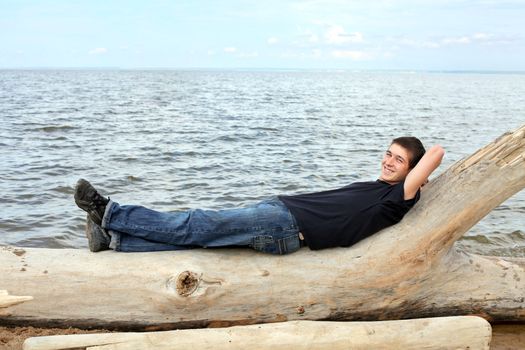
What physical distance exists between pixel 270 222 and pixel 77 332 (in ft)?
5.40

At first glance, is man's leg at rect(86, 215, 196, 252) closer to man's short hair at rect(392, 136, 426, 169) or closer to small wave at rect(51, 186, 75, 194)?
man's short hair at rect(392, 136, 426, 169)

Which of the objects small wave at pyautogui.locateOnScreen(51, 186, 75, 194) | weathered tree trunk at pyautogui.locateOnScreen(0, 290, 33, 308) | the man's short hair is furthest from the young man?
small wave at pyautogui.locateOnScreen(51, 186, 75, 194)

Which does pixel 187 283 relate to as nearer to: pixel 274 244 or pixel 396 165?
pixel 274 244

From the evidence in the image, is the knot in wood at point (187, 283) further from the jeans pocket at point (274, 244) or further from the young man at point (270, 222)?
the jeans pocket at point (274, 244)

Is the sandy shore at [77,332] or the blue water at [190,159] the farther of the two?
the blue water at [190,159]

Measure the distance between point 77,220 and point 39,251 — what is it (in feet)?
13.5

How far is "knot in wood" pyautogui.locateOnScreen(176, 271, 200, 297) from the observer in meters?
4.04

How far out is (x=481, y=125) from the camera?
24688 mm

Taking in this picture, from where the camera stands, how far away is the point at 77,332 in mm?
3986

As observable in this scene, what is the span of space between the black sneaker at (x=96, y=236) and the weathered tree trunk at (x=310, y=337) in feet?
3.42

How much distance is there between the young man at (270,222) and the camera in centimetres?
430

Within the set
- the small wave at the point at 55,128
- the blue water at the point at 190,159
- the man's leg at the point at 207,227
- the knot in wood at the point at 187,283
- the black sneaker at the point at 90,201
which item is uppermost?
the black sneaker at the point at 90,201

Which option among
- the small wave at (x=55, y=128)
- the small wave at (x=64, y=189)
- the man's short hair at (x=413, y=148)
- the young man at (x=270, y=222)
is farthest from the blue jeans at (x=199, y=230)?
the small wave at (x=55, y=128)

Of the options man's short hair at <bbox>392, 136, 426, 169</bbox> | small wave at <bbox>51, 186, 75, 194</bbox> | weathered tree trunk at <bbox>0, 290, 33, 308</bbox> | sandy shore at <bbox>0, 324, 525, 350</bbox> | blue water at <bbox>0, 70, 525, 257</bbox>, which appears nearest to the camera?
sandy shore at <bbox>0, 324, 525, 350</bbox>
